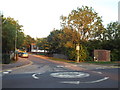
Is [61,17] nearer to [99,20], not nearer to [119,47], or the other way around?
[99,20]

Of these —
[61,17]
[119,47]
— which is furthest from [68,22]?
[119,47]

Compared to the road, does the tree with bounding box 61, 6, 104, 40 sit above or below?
above

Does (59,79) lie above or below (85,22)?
below

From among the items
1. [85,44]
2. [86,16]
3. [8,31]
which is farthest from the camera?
[85,44]

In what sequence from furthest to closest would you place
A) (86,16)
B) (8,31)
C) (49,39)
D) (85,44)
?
(49,39), (85,44), (86,16), (8,31)

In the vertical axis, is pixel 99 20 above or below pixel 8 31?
above

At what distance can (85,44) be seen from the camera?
36344 mm

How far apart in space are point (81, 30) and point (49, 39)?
68.9 feet

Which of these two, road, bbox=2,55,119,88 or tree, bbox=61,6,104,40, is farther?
tree, bbox=61,6,104,40

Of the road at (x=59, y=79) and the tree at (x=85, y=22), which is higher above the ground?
the tree at (x=85, y=22)

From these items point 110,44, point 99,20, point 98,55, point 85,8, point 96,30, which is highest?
point 85,8

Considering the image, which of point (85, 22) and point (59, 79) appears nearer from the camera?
point (59, 79)

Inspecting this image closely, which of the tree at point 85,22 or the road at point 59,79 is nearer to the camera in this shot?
the road at point 59,79

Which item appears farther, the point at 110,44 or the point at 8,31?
the point at 110,44
